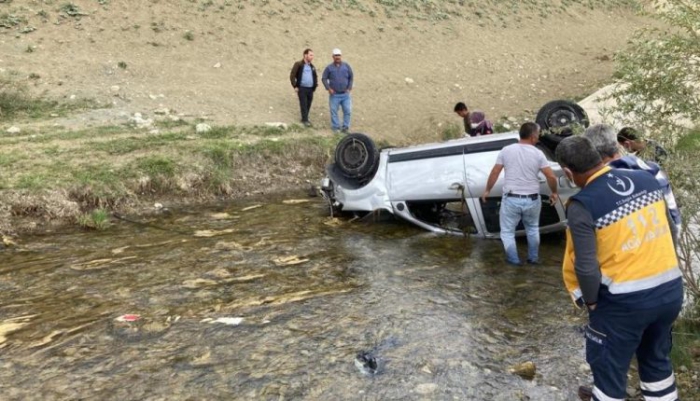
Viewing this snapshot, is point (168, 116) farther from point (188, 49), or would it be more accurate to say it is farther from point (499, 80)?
point (499, 80)

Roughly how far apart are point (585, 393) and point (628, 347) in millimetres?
825

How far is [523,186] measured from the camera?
650 centimetres

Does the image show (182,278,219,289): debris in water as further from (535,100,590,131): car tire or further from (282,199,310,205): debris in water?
(535,100,590,131): car tire

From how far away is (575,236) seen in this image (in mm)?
3262

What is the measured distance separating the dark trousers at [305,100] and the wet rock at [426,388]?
9.82 m

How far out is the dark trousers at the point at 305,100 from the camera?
1332 cm

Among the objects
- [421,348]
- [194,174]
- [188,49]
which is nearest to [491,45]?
[188,49]

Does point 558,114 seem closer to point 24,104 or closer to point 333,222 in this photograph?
point 333,222

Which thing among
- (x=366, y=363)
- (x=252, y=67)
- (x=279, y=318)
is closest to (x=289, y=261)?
(x=279, y=318)

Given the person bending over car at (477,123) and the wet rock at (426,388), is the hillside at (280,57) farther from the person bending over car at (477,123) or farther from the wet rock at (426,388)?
the wet rock at (426,388)

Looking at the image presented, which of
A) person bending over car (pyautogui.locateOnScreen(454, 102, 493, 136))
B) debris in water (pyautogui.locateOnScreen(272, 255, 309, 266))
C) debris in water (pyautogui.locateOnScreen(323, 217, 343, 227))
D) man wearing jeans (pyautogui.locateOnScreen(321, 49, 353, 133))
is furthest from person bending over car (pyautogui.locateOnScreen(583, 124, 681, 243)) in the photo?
man wearing jeans (pyautogui.locateOnScreen(321, 49, 353, 133))

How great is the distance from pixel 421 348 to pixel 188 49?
14.2 meters

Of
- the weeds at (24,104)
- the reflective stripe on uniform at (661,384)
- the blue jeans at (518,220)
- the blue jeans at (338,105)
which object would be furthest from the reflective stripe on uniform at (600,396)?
the weeds at (24,104)

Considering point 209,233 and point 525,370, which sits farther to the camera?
point 209,233
